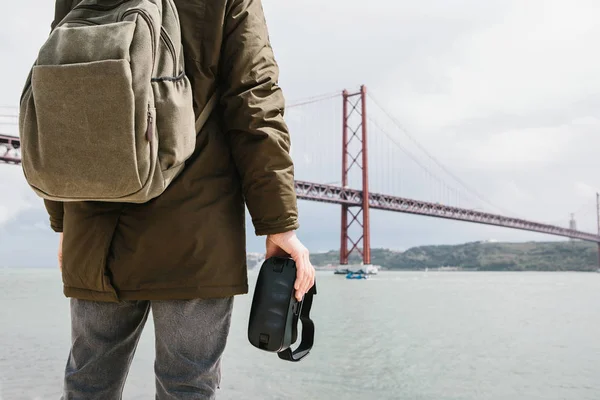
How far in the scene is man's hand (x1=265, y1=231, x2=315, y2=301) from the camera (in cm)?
79

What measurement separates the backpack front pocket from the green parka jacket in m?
0.08

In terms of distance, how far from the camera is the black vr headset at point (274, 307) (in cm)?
79

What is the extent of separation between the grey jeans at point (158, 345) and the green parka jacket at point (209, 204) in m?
0.02

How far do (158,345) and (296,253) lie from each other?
21 cm

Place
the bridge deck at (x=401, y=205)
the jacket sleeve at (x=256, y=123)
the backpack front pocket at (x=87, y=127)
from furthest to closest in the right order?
the bridge deck at (x=401, y=205) → the jacket sleeve at (x=256, y=123) → the backpack front pocket at (x=87, y=127)

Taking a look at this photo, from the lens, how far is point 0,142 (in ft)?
48.2

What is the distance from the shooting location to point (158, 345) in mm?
768

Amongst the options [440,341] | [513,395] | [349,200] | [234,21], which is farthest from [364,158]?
[234,21]

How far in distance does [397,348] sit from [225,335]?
4370 millimetres

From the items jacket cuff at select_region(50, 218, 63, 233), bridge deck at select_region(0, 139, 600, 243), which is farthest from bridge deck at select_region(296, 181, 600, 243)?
jacket cuff at select_region(50, 218, 63, 233)

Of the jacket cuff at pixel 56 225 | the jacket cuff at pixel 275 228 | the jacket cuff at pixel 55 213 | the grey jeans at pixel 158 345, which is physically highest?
the jacket cuff at pixel 55 213

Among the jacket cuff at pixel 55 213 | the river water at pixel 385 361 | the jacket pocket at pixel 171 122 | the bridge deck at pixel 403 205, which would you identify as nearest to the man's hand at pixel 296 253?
the jacket pocket at pixel 171 122

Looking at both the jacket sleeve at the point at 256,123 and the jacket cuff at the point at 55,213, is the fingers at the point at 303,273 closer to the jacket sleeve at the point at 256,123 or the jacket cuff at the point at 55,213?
the jacket sleeve at the point at 256,123

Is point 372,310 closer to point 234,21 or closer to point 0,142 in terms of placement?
point 234,21
